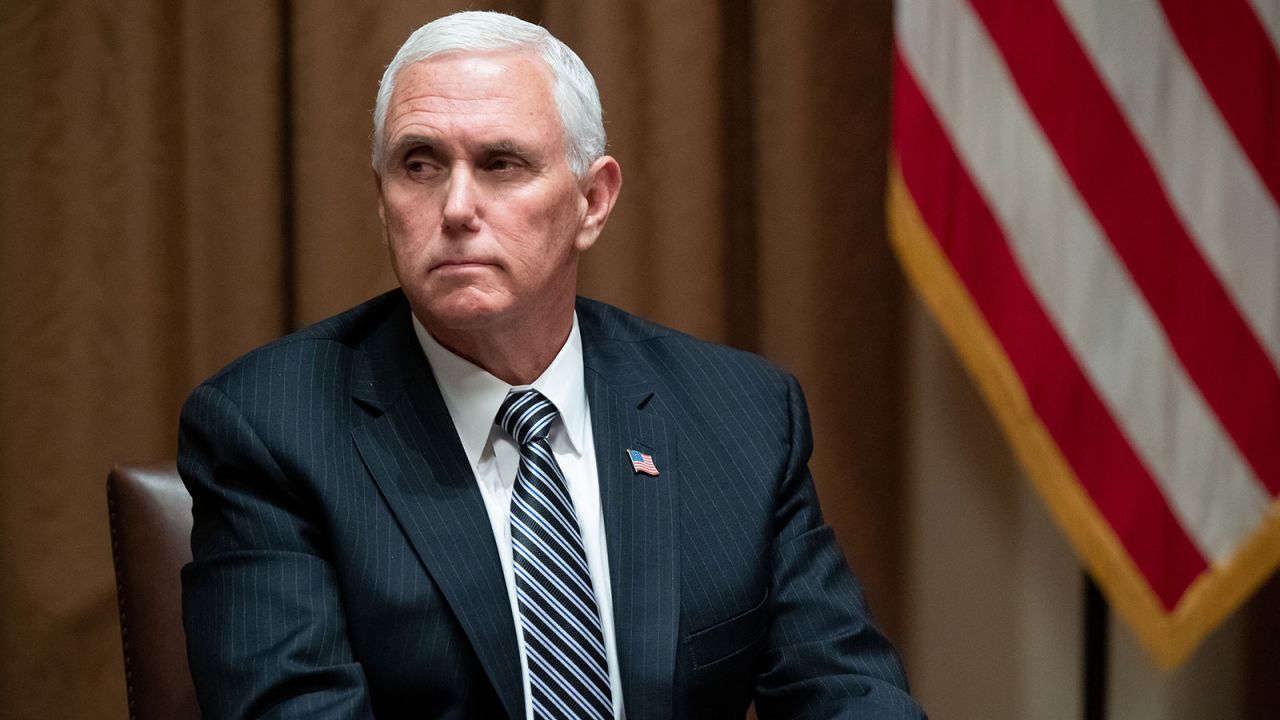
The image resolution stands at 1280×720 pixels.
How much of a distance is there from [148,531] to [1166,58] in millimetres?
1965

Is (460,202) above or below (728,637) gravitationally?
above

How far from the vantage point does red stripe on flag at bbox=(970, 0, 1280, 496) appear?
2.36m

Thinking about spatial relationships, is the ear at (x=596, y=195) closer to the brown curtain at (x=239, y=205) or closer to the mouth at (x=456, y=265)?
the mouth at (x=456, y=265)

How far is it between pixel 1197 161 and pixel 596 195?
1.23 m

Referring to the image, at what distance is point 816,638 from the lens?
1752mm

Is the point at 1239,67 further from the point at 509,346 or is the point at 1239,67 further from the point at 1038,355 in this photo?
the point at 509,346

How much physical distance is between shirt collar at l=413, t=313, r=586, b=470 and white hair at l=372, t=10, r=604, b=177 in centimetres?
27

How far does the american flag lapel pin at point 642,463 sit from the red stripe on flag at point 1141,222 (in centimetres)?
112

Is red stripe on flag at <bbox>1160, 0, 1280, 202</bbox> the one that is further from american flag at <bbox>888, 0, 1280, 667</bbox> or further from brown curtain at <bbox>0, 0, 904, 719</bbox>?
brown curtain at <bbox>0, 0, 904, 719</bbox>

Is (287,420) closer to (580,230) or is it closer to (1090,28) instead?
(580,230)

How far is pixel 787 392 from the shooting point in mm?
1935

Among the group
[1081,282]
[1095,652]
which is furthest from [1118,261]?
[1095,652]

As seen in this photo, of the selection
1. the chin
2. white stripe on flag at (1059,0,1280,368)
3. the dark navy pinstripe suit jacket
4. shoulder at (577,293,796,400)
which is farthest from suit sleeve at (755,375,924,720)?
white stripe on flag at (1059,0,1280,368)

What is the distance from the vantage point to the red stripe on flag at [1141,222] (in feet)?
7.75
